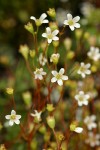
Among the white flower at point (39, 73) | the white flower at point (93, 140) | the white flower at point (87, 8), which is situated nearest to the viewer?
the white flower at point (39, 73)

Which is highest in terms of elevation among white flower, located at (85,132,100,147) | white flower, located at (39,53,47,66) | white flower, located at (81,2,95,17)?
white flower, located at (81,2,95,17)

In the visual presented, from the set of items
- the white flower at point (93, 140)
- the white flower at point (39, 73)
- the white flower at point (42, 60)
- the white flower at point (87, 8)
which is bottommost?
the white flower at point (93, 140)

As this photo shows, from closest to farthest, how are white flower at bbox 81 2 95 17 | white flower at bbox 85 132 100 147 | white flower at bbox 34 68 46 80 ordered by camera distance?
1. white flower at bbox 34 68 46 80
2. white flower at bbox 85 132 100 147
3. white flower at bbox 81 2 95 17

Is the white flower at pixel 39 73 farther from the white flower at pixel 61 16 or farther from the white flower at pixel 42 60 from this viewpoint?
the white flower at pixel 61 16

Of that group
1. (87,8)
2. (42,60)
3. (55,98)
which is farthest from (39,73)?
(87,8)

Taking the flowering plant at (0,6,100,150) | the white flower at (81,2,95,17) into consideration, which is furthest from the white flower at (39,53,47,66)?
the white flower at (81,2,95,17)

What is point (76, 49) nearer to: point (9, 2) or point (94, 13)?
point (94, 13)

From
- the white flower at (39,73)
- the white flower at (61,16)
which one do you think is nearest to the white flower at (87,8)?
the white flower at (61,16)

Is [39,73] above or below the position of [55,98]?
below

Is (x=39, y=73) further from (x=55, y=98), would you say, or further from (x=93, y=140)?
(x=55, y=98)

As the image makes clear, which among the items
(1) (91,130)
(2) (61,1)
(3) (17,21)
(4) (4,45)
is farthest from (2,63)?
(1) (91,130)

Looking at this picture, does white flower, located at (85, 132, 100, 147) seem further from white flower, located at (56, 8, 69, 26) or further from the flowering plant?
white flower, located at (56, 8, 69, 26)

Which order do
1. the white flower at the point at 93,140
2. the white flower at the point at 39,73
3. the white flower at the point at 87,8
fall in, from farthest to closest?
the white flower at the point at 87,8 → the white flower at the point at 93,140 → the white flower at the point at 39,73
